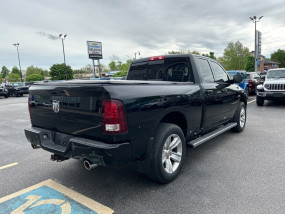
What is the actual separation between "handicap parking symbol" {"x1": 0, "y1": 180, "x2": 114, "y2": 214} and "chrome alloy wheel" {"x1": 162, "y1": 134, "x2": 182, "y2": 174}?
0.97 m

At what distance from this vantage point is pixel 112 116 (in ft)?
7.31

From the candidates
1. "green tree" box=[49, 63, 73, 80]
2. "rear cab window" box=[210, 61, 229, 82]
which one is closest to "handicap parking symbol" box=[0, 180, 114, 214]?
"rear cab window" box=[210, 61, 229, 82]

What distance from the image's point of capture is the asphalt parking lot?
2.45 meters

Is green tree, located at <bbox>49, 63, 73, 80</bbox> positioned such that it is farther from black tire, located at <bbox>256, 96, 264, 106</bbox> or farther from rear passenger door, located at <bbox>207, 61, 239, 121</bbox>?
rear passenger door, located at <bbox>207, 61, 239, 121</bbox>

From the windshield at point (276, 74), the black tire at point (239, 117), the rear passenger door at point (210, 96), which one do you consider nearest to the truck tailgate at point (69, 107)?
the rear passenger door at point (210, 96)

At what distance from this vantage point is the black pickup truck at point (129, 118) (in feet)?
7.46

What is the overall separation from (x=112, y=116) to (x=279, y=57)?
413ft

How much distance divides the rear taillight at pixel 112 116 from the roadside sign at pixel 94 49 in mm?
31305

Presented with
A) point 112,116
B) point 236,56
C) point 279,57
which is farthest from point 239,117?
point 279,57

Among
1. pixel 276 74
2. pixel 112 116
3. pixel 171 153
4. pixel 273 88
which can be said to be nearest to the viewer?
pixel 112 116

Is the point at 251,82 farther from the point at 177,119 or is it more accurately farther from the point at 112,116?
the point at 112,116

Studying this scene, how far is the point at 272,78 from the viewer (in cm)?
1008

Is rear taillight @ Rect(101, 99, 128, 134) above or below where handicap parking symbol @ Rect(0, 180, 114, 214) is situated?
above

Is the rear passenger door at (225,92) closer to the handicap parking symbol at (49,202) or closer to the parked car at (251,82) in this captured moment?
the handicap parking symbol at (49,202)
